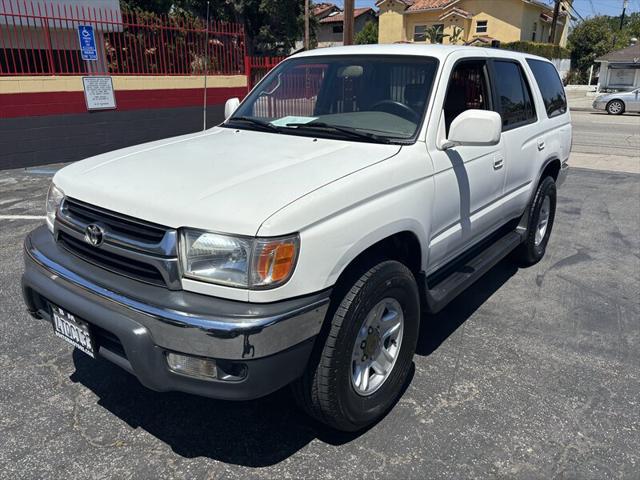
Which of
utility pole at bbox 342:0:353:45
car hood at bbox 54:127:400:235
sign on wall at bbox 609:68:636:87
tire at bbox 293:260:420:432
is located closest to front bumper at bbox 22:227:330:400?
tire at bbox 293:260:420:432

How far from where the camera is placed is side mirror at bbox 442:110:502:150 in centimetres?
296

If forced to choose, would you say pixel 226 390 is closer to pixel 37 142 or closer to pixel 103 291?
pixel 103 291

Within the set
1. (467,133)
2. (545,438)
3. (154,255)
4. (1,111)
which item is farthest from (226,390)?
(1,111)

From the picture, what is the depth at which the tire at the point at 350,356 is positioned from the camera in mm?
2418

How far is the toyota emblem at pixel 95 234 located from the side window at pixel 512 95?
288 centimetres

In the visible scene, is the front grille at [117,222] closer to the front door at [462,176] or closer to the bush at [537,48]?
the front door at [462,176]

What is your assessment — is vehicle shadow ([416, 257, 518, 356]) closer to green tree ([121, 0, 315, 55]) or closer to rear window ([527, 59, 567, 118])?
rear window ([527, 59, 567, 118])

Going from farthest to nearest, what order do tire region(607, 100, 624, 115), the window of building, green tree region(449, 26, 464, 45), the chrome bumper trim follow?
the window of building → green tree region(449, 26, 464, 45) → tire region(607, 100, 624, 115) → the chrome bumper trim

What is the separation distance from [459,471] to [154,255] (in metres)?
1.70

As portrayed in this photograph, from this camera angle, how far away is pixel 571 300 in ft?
14.7

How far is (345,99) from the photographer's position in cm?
360

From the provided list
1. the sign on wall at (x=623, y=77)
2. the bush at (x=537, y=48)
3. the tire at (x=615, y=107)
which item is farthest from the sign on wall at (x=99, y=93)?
the sign on wall at (x=623, y=77)

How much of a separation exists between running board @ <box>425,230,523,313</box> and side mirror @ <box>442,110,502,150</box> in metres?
0.87

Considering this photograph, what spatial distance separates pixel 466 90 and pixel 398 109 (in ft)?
2.18
